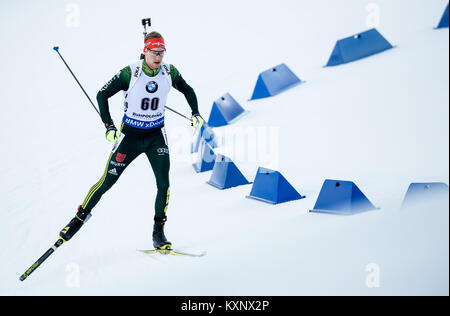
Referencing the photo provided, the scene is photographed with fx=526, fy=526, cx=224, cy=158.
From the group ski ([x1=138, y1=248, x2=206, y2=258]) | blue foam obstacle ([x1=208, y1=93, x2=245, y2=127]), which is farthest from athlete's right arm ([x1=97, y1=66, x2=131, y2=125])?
blue foam obstacle ([x1=208, y1=93, x2=245, y2=127])

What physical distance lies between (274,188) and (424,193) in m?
1.56

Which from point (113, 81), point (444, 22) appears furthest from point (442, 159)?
point (444, 22)

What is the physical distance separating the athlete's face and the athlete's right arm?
0.62 feet

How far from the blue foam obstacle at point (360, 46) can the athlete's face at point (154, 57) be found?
16.6 feet

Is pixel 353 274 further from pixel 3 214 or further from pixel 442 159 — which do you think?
pixel 3 214

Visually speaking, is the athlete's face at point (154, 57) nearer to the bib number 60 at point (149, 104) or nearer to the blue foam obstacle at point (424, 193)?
the bib number 60 at point (149, 104)

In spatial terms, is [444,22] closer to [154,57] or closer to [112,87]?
[154,57]

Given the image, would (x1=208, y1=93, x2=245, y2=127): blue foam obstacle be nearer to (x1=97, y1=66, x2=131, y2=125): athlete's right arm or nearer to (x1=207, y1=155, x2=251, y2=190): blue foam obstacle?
(x1=207, y1=155, x2=251, y2=190): blue foam obstacle

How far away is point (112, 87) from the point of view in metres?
4.43

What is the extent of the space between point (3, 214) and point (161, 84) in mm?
3046

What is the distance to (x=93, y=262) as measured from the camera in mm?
4555

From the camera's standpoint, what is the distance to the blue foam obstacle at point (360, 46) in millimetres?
8406

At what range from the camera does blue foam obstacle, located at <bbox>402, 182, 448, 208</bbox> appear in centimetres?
400

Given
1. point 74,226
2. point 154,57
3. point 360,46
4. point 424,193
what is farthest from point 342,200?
point 360,46
